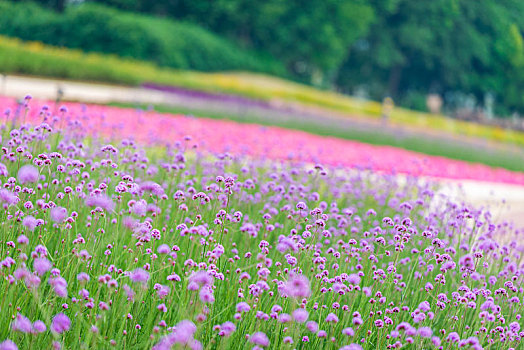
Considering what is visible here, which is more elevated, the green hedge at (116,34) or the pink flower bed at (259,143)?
the pink flower bed at (259,143)

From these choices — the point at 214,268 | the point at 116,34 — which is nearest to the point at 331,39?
the point at 116,34

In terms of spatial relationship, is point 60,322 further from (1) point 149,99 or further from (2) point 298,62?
(2) point 298,62

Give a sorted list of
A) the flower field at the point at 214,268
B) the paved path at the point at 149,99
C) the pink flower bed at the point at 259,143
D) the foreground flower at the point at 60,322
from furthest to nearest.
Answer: the paved path at the point at 149,99
the pink flower bed at the point at 259,143
the flower field at the point at 214,268
the foreground flower at the point at 60,322

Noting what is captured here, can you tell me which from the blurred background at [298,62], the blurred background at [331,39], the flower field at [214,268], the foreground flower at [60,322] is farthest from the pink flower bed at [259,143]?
the blurred background at [331,39]

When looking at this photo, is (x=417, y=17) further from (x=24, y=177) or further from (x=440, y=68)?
(x=24, y=177)

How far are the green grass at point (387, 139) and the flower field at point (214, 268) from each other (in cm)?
751

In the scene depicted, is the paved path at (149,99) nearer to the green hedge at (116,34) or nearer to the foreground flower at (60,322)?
the foreground flower at (60,322)

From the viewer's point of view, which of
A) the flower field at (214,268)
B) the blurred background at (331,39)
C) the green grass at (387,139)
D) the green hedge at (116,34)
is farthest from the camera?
the blurred background at (331,39)

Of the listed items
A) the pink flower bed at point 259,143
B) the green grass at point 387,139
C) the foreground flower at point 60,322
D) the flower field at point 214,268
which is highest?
the foreground flower at point 60,322

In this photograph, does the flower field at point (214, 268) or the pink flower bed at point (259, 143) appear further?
the pink flower bed at point (259, 143)

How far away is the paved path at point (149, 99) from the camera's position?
848cm

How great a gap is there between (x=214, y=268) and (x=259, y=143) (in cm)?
654

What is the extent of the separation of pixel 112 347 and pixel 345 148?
28.5ft

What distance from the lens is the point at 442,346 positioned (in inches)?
122
